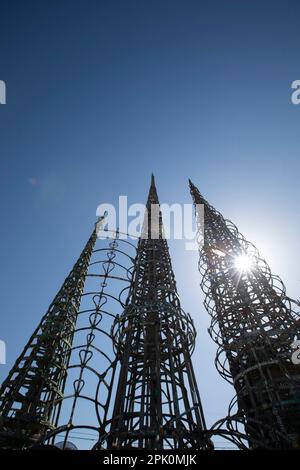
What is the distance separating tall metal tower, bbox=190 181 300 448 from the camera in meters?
14.1

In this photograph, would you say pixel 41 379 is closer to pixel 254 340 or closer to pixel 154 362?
pixel 154 362

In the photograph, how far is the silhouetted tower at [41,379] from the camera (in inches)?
537

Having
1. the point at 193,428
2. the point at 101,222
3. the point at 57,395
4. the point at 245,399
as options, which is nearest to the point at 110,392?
the point at 193,428

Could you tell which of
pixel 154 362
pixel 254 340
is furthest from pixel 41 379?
pixel 254 340

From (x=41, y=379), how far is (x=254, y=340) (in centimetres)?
1335

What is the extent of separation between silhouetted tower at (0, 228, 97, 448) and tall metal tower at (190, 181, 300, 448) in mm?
9743

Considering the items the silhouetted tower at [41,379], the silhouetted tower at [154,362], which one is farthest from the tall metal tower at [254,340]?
the silhouetted tower at [41,379]

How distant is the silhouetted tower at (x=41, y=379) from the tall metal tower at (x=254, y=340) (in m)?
9.74

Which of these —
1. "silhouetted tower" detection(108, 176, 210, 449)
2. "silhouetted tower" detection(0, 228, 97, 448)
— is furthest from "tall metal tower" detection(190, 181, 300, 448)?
"silhouetted tower" detection(0, 228, 97, 448)

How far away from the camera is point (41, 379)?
52.5ft

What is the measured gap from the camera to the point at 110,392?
12953 mm

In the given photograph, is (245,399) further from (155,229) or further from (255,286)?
(155,229)

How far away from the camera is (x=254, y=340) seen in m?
18.0

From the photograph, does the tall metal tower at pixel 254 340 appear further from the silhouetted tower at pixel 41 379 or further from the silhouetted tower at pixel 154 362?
the silhouetted tower at pixel 41 379
